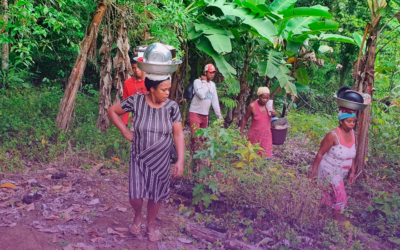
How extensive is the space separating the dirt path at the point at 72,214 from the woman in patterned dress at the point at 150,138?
50 cm

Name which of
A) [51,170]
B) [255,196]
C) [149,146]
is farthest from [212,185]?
[51,170]

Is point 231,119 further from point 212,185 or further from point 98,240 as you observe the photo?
point 98,240

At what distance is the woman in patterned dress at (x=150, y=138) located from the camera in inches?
135

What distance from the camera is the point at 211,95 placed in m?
6.52

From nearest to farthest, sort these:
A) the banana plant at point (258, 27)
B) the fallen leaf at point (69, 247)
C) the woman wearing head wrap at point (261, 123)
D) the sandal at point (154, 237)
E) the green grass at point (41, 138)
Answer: the fallen leaf at point (69, 247), the sandal at point (154, 237), the green grass at point (41, 138), the woman wearing head wrap at point (261, 123), the banana plant at point (258, 27)

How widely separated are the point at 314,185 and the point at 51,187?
10.4 ft

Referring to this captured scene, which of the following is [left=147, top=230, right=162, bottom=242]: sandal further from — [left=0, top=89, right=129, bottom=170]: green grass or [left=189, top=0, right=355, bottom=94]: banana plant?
[left=189, top=0, right=355, bottom=94]: banana plant

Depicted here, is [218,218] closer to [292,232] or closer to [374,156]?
[292,232]

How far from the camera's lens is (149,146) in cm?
345

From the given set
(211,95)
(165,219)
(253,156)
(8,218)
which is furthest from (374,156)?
(8,218)

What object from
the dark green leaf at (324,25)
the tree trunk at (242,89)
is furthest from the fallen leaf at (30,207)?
the dark green leaf at (324,25)

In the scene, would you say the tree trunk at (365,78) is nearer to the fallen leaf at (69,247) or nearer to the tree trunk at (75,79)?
the fallen leaf at (69,247)

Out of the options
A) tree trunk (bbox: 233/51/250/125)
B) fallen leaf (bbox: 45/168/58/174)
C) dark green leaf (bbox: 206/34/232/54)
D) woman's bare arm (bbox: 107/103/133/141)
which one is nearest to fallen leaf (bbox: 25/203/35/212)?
fallen leaf (bbox: 45/168/58/174)

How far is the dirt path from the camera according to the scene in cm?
357
